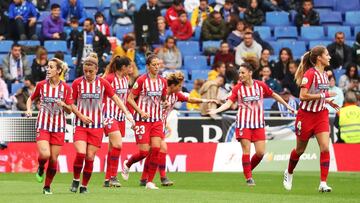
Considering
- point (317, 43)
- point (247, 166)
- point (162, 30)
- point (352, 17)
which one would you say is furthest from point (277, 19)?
point (247, 166)

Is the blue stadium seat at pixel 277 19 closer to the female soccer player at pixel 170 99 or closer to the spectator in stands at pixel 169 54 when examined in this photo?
the spectator in stands at pixel 169 54

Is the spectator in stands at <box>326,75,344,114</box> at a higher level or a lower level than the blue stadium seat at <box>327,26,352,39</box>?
lower

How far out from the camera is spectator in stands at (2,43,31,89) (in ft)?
95.4

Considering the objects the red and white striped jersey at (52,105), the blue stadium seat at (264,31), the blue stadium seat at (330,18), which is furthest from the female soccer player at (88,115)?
the blue stadium seat at (330,18)

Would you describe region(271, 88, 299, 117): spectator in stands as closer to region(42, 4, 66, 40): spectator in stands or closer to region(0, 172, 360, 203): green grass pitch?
region(0, 172, 360, 203): green grass pitch

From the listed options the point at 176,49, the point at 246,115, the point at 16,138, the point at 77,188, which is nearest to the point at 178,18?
the point at 176,49

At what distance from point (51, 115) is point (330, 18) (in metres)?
17.6

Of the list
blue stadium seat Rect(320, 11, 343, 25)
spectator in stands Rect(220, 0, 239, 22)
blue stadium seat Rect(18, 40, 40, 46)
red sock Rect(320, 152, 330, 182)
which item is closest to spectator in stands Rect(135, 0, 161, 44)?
spectator in stands Rect(220, 0, 239, 22)

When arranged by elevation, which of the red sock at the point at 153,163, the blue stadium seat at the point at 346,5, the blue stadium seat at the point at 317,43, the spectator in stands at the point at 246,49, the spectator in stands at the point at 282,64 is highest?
the blue stadium seat at the point at 346,5

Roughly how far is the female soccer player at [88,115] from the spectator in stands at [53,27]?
1263 cm

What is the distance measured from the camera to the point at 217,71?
29.6 meters

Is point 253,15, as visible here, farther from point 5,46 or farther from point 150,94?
point 150,94

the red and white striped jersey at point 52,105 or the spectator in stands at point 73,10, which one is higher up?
the spectator in stands at point 73,10

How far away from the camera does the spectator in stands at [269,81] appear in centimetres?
2919
